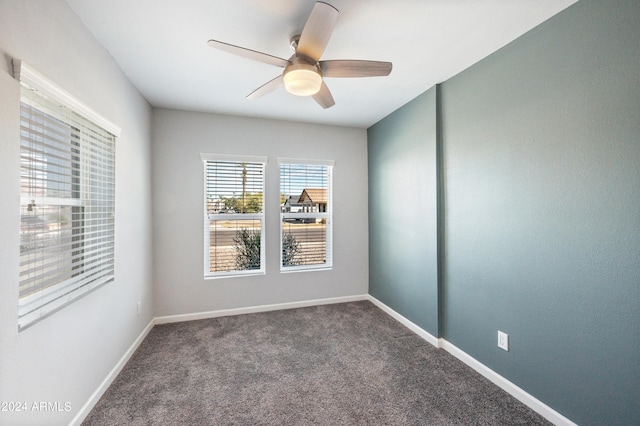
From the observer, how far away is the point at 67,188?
161cm

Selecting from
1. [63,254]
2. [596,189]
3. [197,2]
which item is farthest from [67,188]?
[596,189]

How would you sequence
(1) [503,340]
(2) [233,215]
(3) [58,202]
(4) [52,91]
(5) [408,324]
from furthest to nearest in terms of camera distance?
(2) [233,215], (5) [408,324], (1) [503,340], (3) [58,202], (4) [52,91]

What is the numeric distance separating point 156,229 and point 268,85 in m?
2.18

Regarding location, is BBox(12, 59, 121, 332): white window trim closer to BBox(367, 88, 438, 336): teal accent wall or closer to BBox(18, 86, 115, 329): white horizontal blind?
BBox(18, 86, 115, 329): white horizontal blind

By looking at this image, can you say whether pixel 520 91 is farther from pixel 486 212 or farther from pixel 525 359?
pixel 525 359

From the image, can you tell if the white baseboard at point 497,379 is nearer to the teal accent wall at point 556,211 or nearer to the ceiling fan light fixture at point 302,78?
the teal accent wall at point 556,211

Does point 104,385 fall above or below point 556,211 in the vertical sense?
below

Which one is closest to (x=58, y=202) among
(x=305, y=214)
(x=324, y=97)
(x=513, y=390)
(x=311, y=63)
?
(x=311, y=63)

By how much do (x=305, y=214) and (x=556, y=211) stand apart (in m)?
2.65

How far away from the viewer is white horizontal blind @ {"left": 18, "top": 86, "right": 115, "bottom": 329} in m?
1.28

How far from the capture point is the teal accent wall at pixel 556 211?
137 centimetres

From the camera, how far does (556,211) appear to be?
165cm

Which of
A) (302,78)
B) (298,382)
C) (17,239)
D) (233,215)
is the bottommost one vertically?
(298,382)

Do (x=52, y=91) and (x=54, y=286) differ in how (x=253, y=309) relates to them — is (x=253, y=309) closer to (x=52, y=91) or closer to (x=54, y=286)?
(x=54, y=286)
